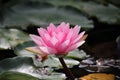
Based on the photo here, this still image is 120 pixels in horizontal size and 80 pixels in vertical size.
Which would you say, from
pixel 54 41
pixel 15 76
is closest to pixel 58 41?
pixel 54 41

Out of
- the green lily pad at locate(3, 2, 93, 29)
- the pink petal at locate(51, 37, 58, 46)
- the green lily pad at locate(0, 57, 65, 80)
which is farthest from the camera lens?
the green lily pad at locate(3, 2, 93, 29)

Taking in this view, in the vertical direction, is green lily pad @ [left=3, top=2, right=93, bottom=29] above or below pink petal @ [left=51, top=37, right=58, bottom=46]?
above

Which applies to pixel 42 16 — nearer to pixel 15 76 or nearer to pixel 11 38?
pixel 11 38

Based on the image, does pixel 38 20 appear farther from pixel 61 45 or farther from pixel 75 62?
pixel 61 45

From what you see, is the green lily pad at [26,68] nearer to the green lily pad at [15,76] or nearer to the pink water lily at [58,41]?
the green lily pad at [15,76]

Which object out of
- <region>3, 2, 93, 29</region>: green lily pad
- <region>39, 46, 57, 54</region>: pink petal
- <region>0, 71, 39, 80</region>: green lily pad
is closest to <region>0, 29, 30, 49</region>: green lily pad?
<region>3, 2, 93, 29</region>: green lily pad

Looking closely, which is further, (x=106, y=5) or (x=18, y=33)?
(x=106, y=5)

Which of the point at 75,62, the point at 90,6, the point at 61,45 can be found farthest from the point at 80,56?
the point at 90,6

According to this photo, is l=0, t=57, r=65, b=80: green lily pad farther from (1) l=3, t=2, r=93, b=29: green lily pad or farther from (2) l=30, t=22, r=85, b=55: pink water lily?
(1) l=3, t=2, r=93, b=29: green lily pad

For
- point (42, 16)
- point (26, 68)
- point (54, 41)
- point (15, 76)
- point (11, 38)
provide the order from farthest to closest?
point (42, 16) < point (11, 38) < point (26, 68) < point (15, 76) < point (54, 41)
